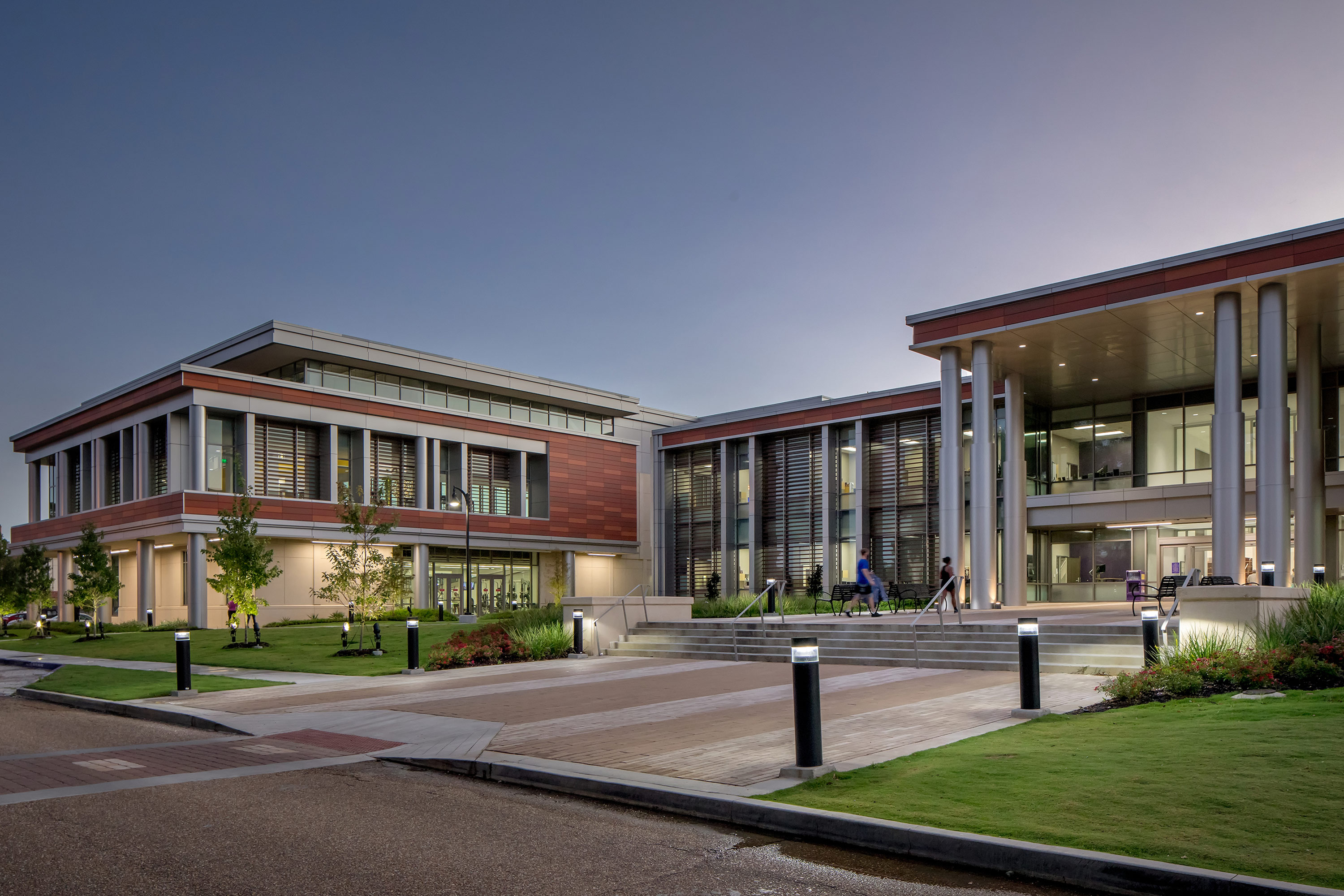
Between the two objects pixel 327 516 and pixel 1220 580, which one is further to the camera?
pixel 327 516

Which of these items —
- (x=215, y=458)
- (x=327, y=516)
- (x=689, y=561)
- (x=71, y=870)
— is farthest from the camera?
(x=689, y=561)

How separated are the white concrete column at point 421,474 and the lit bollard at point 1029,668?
4522cm

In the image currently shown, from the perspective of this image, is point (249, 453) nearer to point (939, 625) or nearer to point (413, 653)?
point (413, 653)

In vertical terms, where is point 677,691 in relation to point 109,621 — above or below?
above

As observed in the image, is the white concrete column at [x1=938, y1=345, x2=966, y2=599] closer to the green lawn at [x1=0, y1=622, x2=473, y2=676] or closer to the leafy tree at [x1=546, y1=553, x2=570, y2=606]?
the green lawn at [x1=0, y1=622, x2=473, y2=676]

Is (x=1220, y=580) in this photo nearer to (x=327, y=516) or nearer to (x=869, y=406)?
(x=869, y=406)

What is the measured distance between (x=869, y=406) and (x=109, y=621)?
39011 mm

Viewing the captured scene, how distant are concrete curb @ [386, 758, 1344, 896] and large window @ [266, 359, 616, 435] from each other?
4510cm

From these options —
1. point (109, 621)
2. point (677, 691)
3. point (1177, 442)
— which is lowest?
point (109, 621)

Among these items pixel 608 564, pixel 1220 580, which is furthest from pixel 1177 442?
pixel 608 564

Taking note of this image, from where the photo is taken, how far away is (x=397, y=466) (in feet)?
174

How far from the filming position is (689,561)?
56.6m

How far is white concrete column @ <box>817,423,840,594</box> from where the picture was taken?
49250 mm

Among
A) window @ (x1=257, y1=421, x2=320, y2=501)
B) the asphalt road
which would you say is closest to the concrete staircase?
the asphalt road
